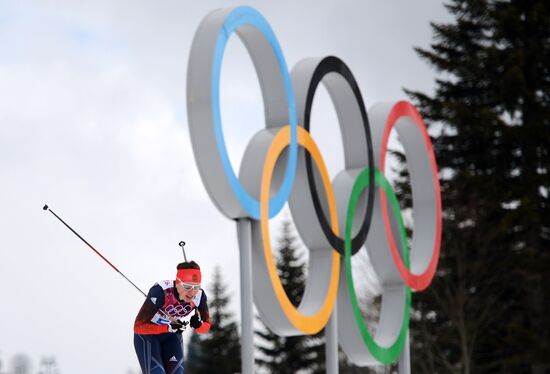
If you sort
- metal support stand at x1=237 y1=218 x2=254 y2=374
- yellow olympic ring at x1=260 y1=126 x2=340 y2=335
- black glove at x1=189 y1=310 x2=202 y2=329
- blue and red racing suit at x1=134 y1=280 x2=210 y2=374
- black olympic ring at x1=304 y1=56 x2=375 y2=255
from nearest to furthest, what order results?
blue and red racing suit at x1=134 y1=280 x2=210 y2=374 < black glove at x1=189 y1=310 x2=202 y2=329 < metal support stand at x1=237 y1=218 x2=254 y2=374 < yellow olympic ring at x1=260 y1=126 x2=340 y2=335 < black olympic ring at x1=304 y1=56 x2=375 y2=255

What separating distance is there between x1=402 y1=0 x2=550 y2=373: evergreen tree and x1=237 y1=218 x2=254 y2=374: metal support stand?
17103 millimetres

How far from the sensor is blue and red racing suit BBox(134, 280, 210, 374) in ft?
28.5

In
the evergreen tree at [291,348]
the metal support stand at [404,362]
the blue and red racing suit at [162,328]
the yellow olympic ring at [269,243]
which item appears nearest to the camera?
the blue and red racing suit at [162,328]

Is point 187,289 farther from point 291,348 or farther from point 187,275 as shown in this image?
point 291,348

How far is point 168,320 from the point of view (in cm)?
879

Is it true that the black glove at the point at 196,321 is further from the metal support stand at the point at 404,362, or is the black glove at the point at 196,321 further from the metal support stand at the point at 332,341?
the metal support stand at the point at 404,362

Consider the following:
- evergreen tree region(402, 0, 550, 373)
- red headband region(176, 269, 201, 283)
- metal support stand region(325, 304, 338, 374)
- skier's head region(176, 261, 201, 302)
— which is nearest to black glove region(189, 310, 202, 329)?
skier's head region(176, 261, 201, 302)

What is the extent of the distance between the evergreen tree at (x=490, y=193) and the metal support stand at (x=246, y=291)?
17103mm

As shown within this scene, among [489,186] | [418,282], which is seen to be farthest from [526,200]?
[418,282]

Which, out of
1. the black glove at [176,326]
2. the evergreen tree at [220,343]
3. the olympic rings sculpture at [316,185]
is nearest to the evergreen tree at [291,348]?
the evergreen tree at [220,343]

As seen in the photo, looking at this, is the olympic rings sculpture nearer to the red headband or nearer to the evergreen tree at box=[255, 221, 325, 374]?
the red headband

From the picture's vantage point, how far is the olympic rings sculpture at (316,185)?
1125cm

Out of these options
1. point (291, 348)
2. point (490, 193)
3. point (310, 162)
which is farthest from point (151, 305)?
point (291, 348)

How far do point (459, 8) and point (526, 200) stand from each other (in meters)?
8.37
